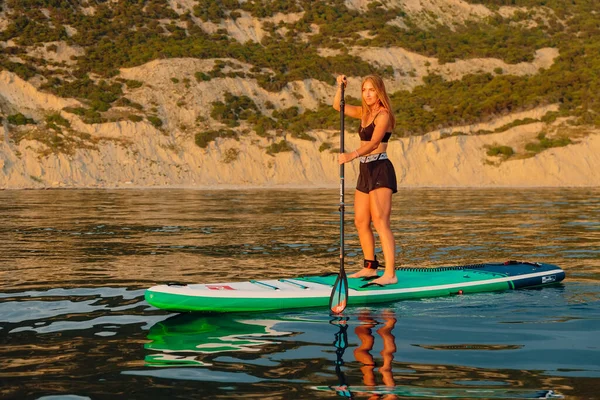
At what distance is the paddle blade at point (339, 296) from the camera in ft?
27.7

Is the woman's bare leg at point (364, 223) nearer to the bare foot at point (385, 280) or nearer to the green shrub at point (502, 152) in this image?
the bare foot at point (385, 280)

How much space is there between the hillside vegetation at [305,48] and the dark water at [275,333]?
1602 inches

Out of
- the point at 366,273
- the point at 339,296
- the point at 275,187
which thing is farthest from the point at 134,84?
the point at 339,296

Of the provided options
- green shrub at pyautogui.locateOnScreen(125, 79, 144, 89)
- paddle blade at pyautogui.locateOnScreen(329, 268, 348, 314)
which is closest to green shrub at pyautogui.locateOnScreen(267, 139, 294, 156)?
green shrub at pyautogui.locateOnScreen(125, 79, 144, 89)

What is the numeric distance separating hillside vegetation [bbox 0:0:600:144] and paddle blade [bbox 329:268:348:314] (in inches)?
1809

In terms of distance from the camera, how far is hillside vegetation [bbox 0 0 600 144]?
56594 millimetres

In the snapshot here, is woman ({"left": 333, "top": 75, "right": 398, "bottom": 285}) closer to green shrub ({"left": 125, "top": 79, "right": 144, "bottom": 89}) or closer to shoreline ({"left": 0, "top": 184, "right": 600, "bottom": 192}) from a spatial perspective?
shoreline ({"left": 0, "top": 184, "right": 600, "bottom": 192})

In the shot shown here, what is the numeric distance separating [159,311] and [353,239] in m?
9.75

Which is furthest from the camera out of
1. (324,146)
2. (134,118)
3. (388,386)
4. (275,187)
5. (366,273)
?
(134,118)

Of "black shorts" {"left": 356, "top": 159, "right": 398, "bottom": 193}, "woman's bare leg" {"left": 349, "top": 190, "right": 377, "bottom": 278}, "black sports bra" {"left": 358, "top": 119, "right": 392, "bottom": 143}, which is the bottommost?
"woman's bare leg" {"left": 349, "top": 190, "right": 377, "bottom": 278}

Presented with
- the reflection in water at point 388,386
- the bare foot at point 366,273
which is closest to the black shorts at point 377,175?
the bare foot at point 366,273

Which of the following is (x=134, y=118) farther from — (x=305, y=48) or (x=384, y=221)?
(x=384, y=221)

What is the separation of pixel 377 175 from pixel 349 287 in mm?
1397

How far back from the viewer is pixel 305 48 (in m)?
71.3
